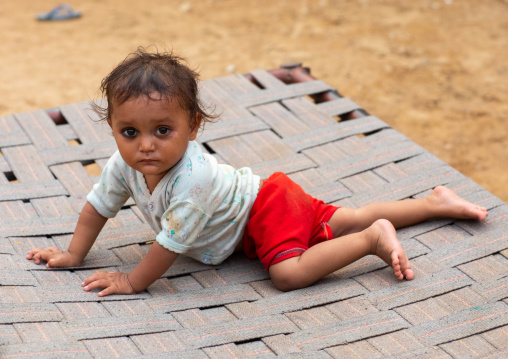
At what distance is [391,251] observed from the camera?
145 cm

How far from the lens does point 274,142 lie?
203 cm

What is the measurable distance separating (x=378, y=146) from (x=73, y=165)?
868mm

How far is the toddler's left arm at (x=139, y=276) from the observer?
139 centimetres

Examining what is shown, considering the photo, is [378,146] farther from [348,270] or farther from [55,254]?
[55,254]

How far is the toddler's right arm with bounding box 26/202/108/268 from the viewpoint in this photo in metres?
1.47

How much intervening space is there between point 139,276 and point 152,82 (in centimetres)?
40

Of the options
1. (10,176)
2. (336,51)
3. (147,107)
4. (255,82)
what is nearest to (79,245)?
(147,107)

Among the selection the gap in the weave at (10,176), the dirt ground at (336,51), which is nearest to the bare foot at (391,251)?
the gap in the weave at (10,176)

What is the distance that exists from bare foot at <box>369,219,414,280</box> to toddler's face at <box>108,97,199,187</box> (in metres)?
0.46

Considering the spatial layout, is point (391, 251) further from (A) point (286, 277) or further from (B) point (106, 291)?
(B) point (106, 291)

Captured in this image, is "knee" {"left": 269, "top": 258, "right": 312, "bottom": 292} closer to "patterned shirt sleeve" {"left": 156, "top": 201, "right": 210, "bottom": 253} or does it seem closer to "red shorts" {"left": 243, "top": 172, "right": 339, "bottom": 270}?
"red shorts" {"left": 243, "top": 172, "right": 339, "bottom": 270}

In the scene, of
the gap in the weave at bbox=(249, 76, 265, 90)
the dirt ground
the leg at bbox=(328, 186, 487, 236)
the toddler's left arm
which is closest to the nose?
the toddler's left arm

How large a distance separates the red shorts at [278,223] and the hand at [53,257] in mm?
381

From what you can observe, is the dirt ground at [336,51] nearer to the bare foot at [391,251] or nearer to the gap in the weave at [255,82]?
the gap in the weave at [255,82]
